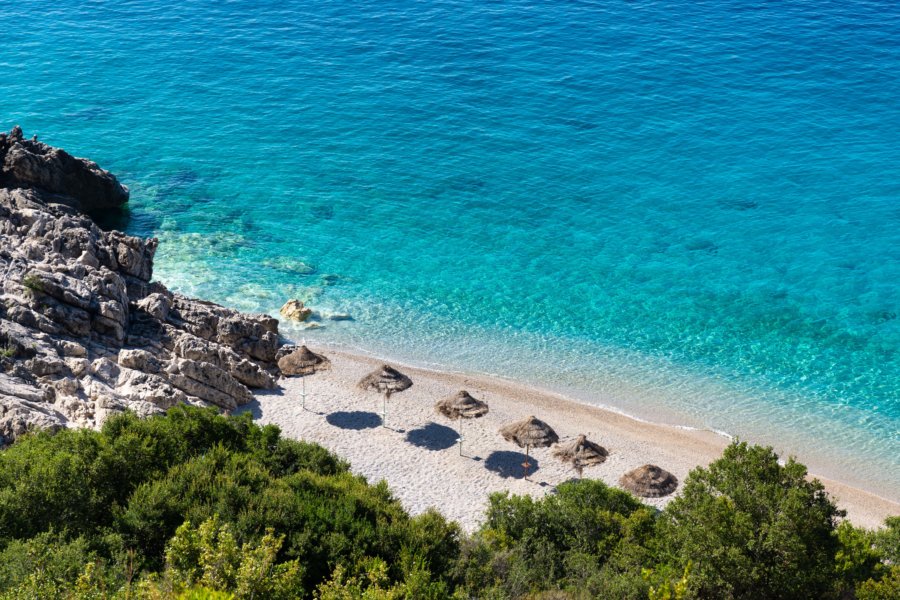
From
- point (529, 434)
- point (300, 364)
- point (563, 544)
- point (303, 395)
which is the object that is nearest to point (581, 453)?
point (529, 434)

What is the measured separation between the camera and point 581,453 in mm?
31328

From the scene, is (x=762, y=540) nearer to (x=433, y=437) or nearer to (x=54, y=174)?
(x=433, y=437)

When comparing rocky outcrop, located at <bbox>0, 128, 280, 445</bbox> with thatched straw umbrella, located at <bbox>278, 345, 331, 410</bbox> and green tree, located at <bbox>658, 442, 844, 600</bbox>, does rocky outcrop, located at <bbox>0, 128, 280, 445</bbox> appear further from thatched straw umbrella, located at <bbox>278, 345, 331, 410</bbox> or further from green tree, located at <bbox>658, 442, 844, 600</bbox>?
green tree, located at <bbox>658, 442, 844, 600</bbox>

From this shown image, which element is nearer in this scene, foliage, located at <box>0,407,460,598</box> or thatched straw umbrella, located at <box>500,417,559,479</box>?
foliage, located at <box>0,407,460,598</box>

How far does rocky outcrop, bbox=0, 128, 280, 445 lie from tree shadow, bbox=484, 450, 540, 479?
1029 centimetres

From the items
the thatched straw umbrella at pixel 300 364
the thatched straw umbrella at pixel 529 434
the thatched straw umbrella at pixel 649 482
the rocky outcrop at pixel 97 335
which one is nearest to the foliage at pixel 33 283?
the rocky outcrop at pixel 97 335

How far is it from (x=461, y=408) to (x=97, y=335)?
15.0 m

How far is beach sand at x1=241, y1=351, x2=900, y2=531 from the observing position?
99.1 ft

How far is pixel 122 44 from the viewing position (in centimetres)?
7669

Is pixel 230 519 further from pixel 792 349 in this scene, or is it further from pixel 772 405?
pixel 792 349

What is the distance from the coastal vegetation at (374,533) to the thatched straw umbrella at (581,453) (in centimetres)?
645

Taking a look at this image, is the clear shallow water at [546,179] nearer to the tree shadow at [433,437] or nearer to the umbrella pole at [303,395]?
the umbrella pole at [303,395]

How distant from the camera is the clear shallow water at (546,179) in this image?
3978 cm

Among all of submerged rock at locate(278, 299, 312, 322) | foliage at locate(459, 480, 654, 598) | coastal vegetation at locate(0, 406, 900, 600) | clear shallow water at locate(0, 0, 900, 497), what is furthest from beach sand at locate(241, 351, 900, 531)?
coastal vegetation at locate(0, 406, 900, 600)
